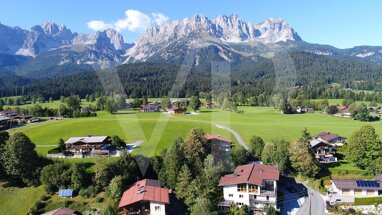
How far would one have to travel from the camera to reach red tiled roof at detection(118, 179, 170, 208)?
3897 cm

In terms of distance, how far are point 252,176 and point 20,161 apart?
34.1 metres

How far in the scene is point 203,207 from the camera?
36.8 m

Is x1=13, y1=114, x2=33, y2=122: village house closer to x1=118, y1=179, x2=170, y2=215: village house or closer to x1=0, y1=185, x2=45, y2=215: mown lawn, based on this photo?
x1=0, y1=185, x2=45, y2=215: mown lawn

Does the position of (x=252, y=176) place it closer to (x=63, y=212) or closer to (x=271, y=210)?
(x=271, y=210)

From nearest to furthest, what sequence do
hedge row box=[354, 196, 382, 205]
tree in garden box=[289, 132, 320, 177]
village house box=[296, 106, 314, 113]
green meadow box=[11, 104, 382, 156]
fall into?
1. hedge row box=[354, 196, 382, 205]
2. tree in garden box=[289, 132, 320, 177]
3. green meadow box=[11, 104, 382, 156]
4. village house box=[296, 106, 314, 113]

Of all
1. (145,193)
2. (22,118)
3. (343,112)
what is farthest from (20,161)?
(343,112)

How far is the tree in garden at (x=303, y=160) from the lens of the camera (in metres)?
49.4

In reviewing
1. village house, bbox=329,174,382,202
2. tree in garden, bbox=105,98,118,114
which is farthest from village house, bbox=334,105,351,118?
tree in garden, bbox=105,98,118,114

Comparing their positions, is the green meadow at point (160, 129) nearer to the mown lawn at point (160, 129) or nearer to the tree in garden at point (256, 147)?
the mown lawn at point (160, 129)

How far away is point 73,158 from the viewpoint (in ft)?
184

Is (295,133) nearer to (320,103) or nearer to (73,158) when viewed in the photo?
(73,158)

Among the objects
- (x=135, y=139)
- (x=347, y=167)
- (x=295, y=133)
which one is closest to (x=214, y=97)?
(x=295, y=133)

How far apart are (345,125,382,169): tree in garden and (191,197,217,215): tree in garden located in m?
28.7

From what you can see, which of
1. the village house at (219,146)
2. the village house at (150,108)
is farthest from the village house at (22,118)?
the village house at (219,146)
